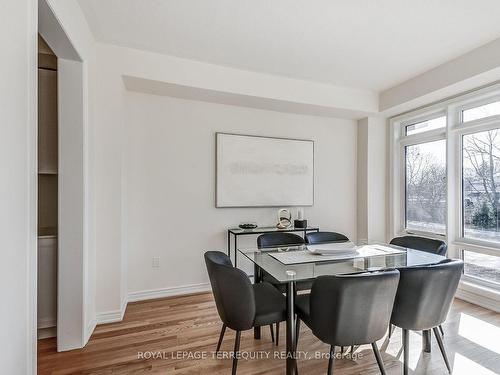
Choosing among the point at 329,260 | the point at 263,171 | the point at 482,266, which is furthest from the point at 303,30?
the point at 482,266

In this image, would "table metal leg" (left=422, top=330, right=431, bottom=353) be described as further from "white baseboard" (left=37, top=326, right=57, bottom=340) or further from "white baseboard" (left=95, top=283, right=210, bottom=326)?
"white baseboard" (left=37, top=326, right=57, bottom=340)

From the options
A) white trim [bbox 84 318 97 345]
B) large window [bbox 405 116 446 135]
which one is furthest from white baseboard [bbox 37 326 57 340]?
large window [bbox 405 116 446 135]

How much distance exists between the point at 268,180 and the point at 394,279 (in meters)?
2.31

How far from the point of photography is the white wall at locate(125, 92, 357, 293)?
3.14 metres

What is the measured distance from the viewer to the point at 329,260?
82.5 inches

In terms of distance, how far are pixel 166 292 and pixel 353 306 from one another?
2.42 meters

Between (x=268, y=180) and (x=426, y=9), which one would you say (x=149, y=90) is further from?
(x=426, y=9)

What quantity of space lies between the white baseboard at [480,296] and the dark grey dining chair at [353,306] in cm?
219

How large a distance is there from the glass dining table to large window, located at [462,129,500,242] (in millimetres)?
1252

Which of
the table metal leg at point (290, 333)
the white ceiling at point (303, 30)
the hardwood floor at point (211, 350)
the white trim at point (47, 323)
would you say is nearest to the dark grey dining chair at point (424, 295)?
the hardwood floor at point (211, 350)

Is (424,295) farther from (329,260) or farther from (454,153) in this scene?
(454,153)

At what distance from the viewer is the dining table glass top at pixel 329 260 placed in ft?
5.99

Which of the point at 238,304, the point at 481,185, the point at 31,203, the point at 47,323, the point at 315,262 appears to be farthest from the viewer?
the point at 481,185

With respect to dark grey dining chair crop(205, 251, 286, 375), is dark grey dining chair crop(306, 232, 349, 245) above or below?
above
